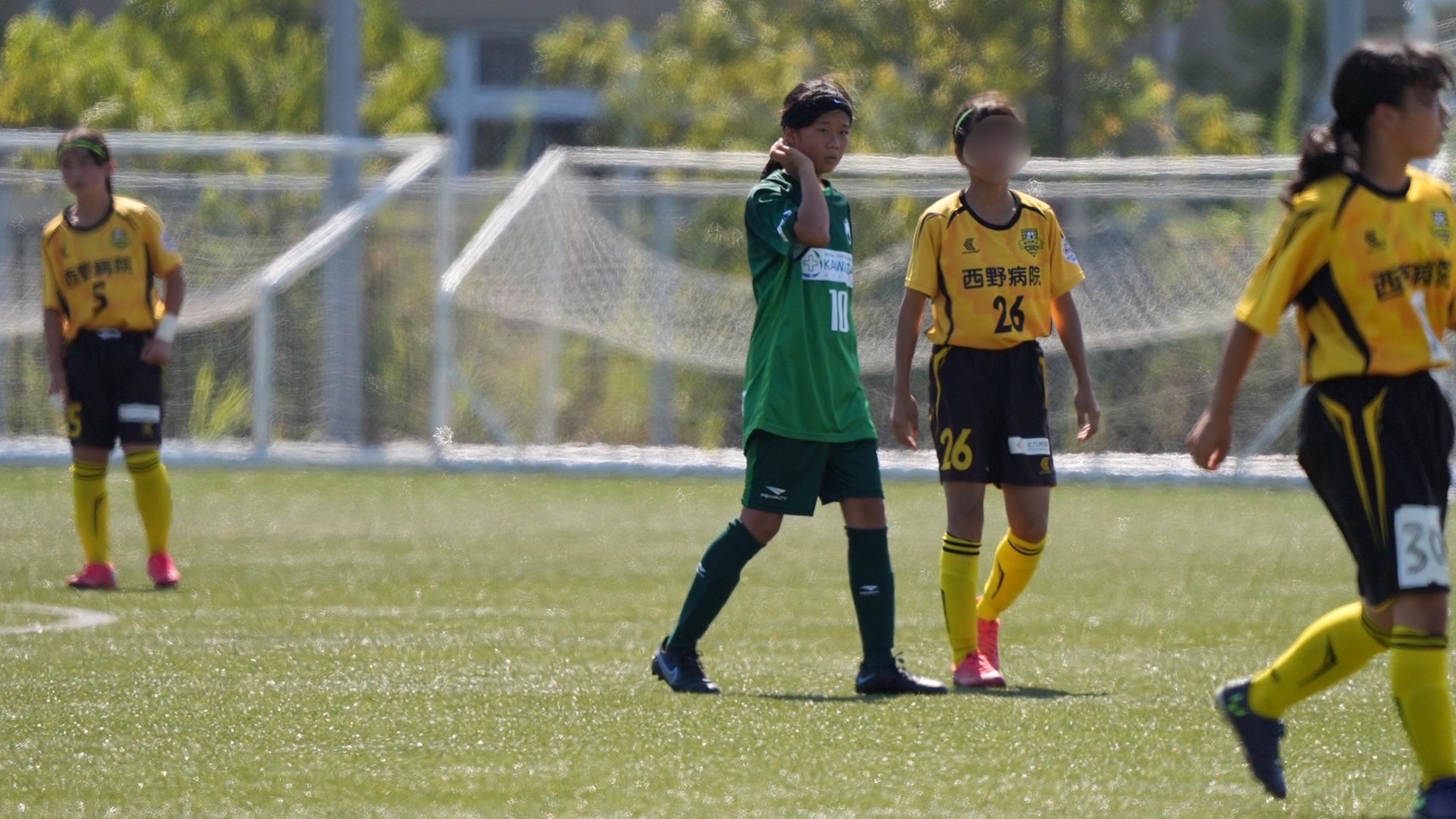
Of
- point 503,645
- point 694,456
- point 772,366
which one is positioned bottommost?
point 694,456

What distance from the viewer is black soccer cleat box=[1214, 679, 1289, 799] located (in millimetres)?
4488

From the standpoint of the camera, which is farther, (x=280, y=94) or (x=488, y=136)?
(x=488, y=136)

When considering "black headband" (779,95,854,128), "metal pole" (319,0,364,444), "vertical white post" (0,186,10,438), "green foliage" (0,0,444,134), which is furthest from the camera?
"green foliage" (0,0,444,134)

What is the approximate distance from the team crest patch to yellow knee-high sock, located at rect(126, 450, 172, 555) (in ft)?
14.8

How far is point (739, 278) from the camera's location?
19.2 metres

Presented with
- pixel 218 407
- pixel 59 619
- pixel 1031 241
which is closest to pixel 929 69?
pixel 218 407

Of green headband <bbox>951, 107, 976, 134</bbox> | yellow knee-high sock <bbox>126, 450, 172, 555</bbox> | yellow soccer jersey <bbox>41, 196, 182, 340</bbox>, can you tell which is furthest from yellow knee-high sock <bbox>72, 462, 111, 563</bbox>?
green headband <bbox>951, 107, 976, 134</bbox>

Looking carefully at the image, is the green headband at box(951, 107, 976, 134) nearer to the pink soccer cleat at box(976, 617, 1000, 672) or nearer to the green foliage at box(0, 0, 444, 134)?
the pink soccer cleat at box(976, 617, 1000, 672)

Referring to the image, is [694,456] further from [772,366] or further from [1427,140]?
[1427,140]

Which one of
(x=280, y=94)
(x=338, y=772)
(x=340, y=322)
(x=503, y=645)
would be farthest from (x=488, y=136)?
(x=338, y=772)

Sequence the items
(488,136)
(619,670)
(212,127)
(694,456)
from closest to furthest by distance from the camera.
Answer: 1. (619,670)
2. (694,456)
3. (212,127)
4. (488,136)

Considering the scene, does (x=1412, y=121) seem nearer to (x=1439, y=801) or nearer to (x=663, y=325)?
(x=1439, y=801)

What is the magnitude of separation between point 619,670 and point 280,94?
20.0 meters

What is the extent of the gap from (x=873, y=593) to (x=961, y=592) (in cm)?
34
